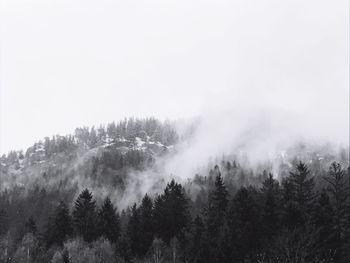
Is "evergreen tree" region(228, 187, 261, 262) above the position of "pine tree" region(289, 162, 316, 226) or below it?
below

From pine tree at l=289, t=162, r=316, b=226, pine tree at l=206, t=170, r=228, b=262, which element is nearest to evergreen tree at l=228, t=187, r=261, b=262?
pine tree at l=206, t=170, r=228, b=262

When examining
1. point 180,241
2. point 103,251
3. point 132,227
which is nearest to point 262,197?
point 180,241

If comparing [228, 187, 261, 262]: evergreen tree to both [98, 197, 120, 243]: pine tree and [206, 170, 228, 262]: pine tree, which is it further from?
[98, 197, 120, 243]: pine tree

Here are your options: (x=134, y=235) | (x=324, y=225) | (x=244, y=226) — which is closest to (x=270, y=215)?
(x=244, y=226)

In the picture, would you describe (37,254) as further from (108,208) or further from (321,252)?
(321,252)

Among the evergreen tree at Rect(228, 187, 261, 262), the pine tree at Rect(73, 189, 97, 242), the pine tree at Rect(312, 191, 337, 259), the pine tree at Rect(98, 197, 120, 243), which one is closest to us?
the pine tree at Rect(312, 191, 337, 259)

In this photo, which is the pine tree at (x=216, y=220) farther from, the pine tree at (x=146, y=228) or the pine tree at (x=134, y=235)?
the pine tree at (x=134, y=235)

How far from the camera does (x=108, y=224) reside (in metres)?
72.9

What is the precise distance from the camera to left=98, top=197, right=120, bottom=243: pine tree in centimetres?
7119

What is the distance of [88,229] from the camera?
7038cm

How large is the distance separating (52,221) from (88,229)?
362 inches

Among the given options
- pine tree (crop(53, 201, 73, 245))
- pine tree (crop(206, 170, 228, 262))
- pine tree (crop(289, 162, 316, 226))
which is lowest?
pine tree (crop(53, 201, 73, 245))

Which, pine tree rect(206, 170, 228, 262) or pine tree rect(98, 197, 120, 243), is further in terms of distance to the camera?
pine tree rect(98, 197, 120, 243)

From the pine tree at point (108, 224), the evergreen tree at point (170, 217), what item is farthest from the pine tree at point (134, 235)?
the pine tree at point (108, 224)
